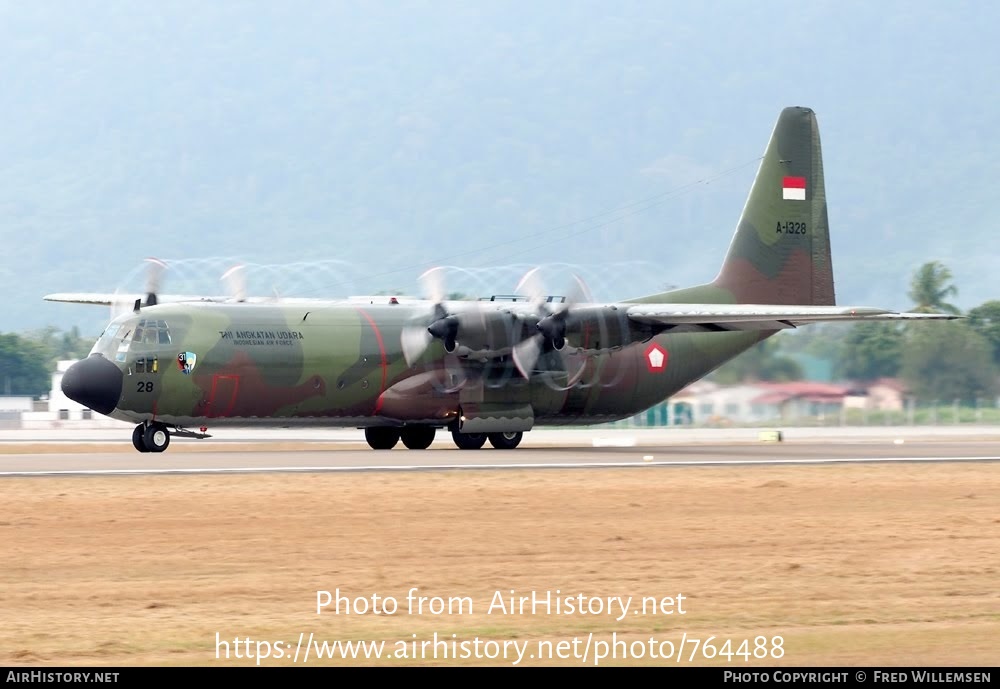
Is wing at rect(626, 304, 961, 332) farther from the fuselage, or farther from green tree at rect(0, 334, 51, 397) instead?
green tree at rect(0, 334, 51, 397)

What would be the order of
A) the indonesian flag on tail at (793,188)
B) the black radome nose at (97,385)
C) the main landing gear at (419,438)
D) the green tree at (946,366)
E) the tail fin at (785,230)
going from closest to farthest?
1. the black radome nose at (97,385)
2. the main landing gear at (419,438)
3. the tail fin at (785,230)
4. the indonesian flag on tail at (793,188)
5. the green tree at (946,366)

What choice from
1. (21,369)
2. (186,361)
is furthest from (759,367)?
(21,369)

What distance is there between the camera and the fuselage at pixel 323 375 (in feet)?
107

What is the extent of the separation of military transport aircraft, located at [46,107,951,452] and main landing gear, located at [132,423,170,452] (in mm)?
33

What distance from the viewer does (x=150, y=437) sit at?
3359 cm

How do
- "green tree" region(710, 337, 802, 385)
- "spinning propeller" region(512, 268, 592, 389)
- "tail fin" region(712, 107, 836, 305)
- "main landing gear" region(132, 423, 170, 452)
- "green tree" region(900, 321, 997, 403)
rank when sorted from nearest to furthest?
"main landing gear" region(132, 423, 170, 452)
"spinning propeller" region(512, 268, 592, 389)
"tail fin" region(712, 107, 836, 305)
"green tree" region(710, 337, 802, 385)
"green tree" region(900, 321, 997, 403)

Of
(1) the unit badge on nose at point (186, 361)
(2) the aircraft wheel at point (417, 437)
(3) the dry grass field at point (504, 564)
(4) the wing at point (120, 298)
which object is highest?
(4) the wing at point (120, 298)

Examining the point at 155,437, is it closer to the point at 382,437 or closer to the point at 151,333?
the point at 151,333

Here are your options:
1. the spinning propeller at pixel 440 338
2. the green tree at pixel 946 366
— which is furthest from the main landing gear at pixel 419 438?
the green tree at pixel 946 366

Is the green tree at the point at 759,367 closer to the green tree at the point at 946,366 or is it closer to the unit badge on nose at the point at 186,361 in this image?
the green tree at the point at 946,366


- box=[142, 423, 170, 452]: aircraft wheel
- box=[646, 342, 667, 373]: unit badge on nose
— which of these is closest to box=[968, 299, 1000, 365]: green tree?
box=[646, 342, 667, 373]: unit badge on nose

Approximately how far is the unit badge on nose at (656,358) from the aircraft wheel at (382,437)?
23.4 feet

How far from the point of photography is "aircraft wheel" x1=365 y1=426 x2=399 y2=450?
3784 centimetres

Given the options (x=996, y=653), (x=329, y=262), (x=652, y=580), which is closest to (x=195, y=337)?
(x=329, y=262)
